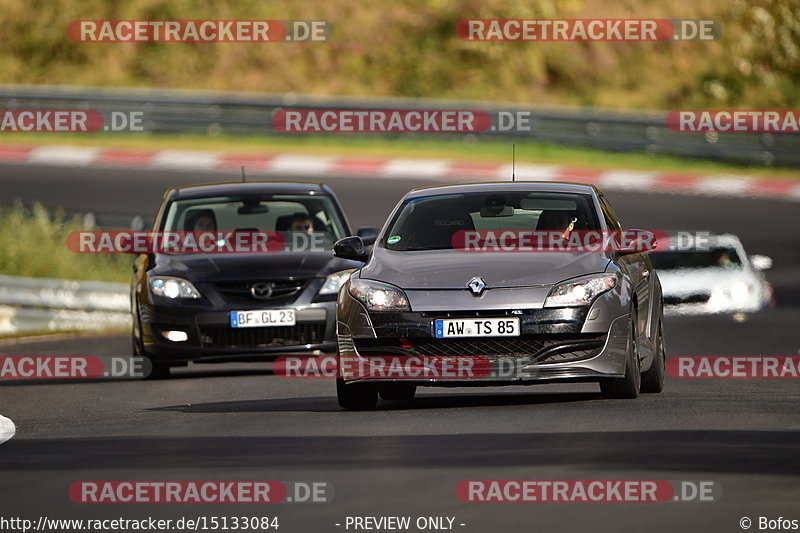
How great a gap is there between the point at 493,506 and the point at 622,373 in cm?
373

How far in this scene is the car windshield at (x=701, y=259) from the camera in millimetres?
22016

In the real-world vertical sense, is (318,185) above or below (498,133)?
below

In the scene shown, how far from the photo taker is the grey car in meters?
10.6

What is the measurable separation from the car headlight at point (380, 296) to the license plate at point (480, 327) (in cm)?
27

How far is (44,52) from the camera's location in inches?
1524

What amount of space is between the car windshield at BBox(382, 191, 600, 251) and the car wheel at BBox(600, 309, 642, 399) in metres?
0.87

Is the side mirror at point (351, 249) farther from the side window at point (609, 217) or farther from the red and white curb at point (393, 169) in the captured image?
the red and white curb at point (393, 169)

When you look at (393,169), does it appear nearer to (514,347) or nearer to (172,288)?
(172,288)

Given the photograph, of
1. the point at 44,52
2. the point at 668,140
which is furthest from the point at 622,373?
the point at 44,52

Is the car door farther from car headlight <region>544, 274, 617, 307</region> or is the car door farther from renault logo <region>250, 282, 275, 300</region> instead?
renault logo <region>250, 282, 275, 300</region>

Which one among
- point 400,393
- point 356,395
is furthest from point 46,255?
point 356,395

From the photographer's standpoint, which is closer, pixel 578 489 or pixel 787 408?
pixel 578 489

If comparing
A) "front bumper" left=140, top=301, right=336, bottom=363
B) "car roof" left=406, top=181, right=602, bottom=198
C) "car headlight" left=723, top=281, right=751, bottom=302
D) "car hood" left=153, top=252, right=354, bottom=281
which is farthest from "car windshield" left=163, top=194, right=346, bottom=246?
"car headlight" left=723, top=281, right=751, bottom=302

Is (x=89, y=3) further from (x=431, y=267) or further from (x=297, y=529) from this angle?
(x=297, y=529)
